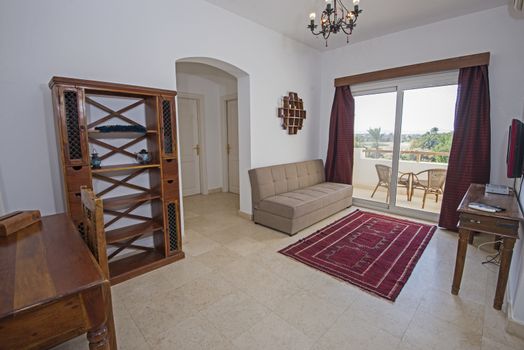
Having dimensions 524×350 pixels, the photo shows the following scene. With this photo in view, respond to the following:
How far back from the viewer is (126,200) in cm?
234

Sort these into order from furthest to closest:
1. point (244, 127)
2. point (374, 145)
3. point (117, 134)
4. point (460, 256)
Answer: point (374, 145) < point (244, 127) < point (117, 134) < point (460, 256)

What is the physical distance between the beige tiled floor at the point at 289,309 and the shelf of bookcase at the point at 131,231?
1.31 ft

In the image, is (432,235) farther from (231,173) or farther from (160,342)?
(231,173)

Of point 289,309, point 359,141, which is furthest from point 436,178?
point 289,309

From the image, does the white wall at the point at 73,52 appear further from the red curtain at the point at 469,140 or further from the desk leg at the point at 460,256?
the desk leg at the point at 460,256

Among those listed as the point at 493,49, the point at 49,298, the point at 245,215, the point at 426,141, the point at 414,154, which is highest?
the point at 493,49

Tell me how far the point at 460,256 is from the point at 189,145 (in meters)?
4.70

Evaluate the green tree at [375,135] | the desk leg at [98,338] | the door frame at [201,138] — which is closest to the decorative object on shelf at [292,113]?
the green tree at [375,135]

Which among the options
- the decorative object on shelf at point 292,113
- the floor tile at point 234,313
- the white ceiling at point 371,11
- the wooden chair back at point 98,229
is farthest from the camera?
the decorative object on shelf at point 292,113

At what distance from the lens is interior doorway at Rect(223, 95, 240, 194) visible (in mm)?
5402

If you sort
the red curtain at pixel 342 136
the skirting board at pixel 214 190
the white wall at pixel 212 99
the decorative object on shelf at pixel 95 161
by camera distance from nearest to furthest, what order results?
the decorative object on shelf at pixel 95 161 < the red curtain at pixel 342 136 < the white wall at pixel 212 99 < the skirting board at pixel 214 190

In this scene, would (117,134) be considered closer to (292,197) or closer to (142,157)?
(142,157)

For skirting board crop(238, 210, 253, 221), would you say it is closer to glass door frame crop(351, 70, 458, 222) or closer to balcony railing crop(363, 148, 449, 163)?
glass door frame crop(351, 70, 458, 222)

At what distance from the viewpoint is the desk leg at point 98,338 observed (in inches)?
37.2
